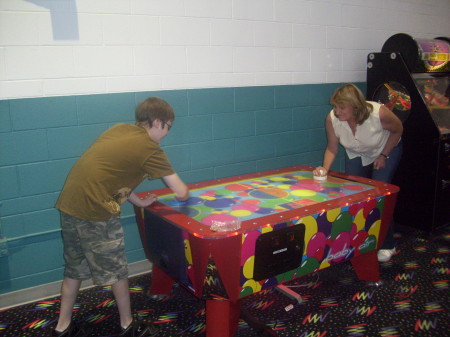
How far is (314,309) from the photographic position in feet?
7.72

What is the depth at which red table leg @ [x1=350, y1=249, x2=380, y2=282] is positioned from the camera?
2541 mm

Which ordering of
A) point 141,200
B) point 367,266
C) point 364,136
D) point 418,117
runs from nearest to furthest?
point 141,200, point 367,266, point 364,136, point 418,117

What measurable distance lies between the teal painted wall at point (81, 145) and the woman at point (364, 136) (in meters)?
0.54

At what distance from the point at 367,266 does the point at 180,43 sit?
1889mm

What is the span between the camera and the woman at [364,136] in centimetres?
268

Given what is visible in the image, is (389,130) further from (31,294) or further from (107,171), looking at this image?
(31,294)

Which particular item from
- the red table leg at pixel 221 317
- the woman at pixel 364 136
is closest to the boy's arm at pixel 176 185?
the red table leg at pixel 221 317

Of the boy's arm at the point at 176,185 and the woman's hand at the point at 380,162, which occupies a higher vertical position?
the boy's arm at the point at 176,185

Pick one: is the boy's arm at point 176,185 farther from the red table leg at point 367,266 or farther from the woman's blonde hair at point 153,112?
the red table leg at point 367,266

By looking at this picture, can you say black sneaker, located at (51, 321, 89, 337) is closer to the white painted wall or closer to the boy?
the boy

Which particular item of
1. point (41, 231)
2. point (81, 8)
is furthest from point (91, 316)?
point (81, 8)

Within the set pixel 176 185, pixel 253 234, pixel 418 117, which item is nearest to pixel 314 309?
pixel 253 234

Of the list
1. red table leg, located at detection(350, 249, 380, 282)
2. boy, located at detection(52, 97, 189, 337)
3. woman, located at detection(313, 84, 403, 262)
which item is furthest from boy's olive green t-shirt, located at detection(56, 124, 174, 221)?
red table leg, located at detection(350, 249, 380, 282)

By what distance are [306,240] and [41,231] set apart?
5.18 feet
